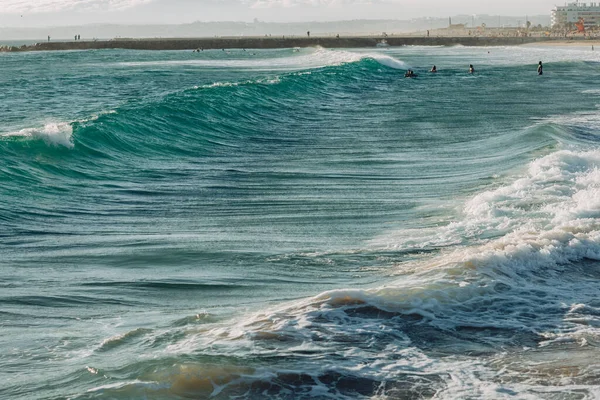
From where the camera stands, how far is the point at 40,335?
332 inches

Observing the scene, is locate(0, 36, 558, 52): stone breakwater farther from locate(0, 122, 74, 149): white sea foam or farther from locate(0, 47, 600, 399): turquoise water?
locate(0, 122, 74, 149): white sea foam

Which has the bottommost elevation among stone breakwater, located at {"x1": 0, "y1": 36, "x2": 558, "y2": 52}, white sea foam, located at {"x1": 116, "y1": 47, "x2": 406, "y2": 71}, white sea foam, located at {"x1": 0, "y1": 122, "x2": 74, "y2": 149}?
white sea foam, located at {"x1": 0, "y1": 122, "x2": 74, "y2": 149}

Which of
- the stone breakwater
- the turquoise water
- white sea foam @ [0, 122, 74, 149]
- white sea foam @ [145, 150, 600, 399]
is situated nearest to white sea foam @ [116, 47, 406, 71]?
white sea foam @ [0, 122, 74, 149]

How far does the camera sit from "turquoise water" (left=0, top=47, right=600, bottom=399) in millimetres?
7488

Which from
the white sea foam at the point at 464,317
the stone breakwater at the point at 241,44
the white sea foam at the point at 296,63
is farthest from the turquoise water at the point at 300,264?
the stone breakwater at the point at 241,44

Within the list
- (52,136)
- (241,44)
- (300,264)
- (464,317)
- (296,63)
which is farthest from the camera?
(241,44)

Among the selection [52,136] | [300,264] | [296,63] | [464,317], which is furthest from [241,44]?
[464,317]

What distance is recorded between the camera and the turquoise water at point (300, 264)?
7.49 m

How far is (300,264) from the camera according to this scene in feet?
36.0

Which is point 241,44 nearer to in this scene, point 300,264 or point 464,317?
point 300,264

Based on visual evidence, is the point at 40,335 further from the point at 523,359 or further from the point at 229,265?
the point at 523,359

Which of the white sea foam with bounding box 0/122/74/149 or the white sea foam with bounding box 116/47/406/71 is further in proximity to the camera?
the white sea foam with bounding box 116/47/406/71

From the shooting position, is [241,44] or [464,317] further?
[241,44]

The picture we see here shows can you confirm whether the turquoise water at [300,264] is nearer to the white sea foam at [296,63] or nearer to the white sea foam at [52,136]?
the white sea foam at [52,136]
